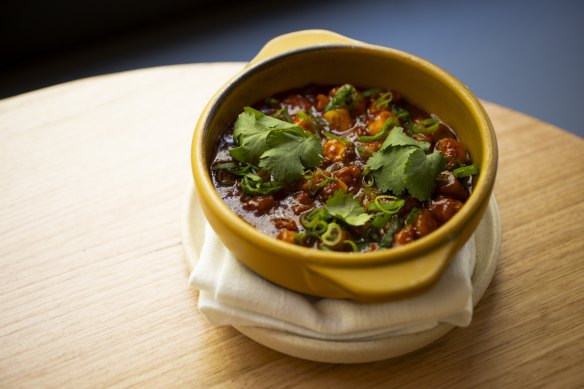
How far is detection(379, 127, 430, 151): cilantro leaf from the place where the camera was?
1.84 meters

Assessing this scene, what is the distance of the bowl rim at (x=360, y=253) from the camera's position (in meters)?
1.49

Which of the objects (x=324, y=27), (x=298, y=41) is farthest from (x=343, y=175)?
(x=324, y=27)

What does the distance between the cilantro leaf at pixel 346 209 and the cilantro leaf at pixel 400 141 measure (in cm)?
21

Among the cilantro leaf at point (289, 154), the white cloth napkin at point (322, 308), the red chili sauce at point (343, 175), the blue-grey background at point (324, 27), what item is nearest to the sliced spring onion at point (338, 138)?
the red chili sauce at point (343, 175)

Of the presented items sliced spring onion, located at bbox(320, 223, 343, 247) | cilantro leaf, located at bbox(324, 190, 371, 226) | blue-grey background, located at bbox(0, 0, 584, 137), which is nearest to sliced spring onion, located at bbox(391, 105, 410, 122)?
cilantro leaf, located at bbox(324, 190, 371, 226)

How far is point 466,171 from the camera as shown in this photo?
5.90 ft

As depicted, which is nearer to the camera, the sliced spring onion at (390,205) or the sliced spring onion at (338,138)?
the sliced spring onion at (390,205)

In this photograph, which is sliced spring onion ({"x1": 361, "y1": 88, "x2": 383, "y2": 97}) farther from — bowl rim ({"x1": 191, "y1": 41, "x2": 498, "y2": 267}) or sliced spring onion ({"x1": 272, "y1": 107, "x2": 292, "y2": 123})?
sliced spring onion ({"x1": 272, "y1": 107, "x2": 292, "y2": 123})

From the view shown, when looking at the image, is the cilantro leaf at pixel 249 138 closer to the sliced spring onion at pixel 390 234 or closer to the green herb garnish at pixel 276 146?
the green herb garnish at pixel 276 146

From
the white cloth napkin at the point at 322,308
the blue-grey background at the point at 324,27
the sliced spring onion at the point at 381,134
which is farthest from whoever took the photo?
the blue-grey background at the point at 324,27

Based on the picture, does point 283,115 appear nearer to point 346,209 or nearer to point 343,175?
point 343,175

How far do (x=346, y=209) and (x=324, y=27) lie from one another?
3.06m

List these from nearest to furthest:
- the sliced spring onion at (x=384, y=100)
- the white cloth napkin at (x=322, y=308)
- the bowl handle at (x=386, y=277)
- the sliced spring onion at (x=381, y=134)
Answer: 1. the bowl handle at (x=386, y=277)
2. the white cloth napkin at (x=322, y=308)
3. the sliced spring onion at (x=381, y=134)
4. the sliced spring onion at (x=384, y=100)

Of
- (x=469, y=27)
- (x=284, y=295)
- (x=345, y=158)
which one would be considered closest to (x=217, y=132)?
(x=345, y=158)
